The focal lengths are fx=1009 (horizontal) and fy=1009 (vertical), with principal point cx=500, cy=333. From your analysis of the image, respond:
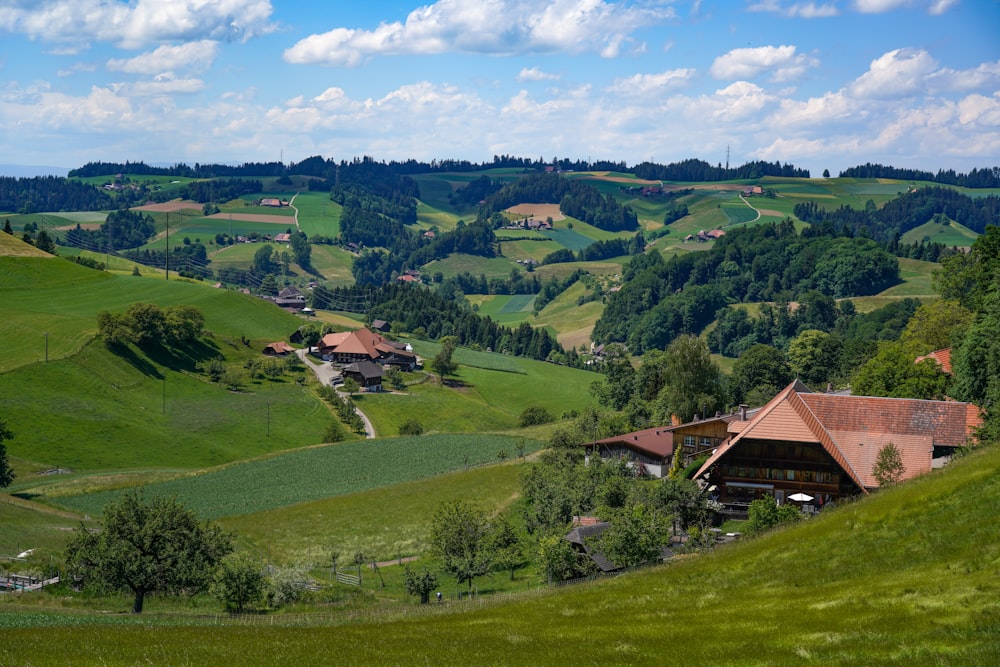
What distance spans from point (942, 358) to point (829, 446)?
2558cm

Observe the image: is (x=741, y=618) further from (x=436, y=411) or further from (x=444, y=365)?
(x=444, y=365)

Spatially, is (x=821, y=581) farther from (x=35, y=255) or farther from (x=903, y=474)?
(x=35, y=255)

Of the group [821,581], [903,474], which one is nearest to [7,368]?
[903,474]

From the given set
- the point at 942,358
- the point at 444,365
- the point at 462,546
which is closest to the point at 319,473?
the point at 462,546

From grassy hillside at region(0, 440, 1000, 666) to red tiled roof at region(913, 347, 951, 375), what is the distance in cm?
4468

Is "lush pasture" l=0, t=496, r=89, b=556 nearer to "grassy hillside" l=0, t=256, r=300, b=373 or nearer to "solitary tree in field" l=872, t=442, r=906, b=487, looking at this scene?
"solitary tree in field" l=872, t=442, r=906, b=487

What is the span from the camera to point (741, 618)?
1137 inches

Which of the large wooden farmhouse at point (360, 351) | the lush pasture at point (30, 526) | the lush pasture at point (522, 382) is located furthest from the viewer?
the large wooden farmhouse at point (360, 351)

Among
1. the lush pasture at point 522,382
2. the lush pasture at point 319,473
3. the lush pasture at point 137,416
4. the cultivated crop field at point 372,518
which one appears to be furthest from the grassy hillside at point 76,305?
the cultivated crop field at point 372,518

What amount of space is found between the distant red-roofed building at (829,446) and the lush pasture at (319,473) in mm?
32276

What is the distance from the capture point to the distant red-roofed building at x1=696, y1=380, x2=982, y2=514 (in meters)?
65.6

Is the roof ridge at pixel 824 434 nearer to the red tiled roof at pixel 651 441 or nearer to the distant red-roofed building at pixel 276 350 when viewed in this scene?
the red tiled roof at pixel 651 441

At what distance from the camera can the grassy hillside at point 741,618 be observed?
79.5 ft

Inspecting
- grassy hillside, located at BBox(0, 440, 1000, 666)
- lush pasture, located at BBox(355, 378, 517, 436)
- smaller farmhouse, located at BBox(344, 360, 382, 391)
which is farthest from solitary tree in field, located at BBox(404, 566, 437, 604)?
smaller farmhouse, located at BBox(344, 360, 382, 391)
